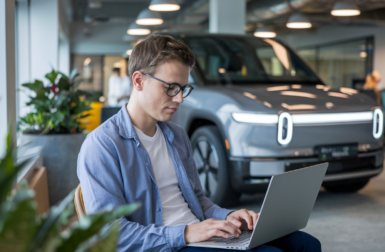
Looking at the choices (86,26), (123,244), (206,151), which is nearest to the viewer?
(123,244)

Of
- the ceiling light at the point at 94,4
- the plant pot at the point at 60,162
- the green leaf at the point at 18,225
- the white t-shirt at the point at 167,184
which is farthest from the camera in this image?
the ceiling light at the point at 94,4

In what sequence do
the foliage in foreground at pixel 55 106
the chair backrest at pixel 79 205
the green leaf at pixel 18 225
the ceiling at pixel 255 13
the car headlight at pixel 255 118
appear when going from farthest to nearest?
the ceiling at pixel 255 13 < the foliage in foreground at pixel 55 106 < the car headlight at pixel 255 118 < the chair backrest at pixel 79 205 < the green leaf at pixel 18 225

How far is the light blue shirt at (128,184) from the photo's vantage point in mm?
1344

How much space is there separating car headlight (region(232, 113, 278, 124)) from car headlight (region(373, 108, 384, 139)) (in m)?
1.04

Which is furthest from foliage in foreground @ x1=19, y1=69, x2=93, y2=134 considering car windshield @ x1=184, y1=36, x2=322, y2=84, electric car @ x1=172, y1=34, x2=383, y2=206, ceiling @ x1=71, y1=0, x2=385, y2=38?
ceiling @ x1=71, y1=0, x2=385, y2=38

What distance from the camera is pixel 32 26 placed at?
6344mm

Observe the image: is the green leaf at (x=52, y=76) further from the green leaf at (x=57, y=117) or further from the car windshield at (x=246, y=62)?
the car windshield at (x=246, y=62)

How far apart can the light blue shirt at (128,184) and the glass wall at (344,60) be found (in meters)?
11.4

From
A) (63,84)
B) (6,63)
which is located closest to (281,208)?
(6,63)

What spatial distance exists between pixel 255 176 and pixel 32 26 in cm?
473

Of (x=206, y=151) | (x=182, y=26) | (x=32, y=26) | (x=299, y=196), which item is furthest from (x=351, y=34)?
(x=299, y=196)

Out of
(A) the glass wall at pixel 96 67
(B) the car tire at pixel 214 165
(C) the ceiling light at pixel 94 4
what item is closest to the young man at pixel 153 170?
(B) the car tire at pixel 214 165

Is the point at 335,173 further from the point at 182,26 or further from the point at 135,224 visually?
the point at 182,26

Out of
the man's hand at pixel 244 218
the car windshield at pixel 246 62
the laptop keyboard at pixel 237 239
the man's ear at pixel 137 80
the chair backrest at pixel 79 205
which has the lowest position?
the laptop keyboard at pixel 237 239
